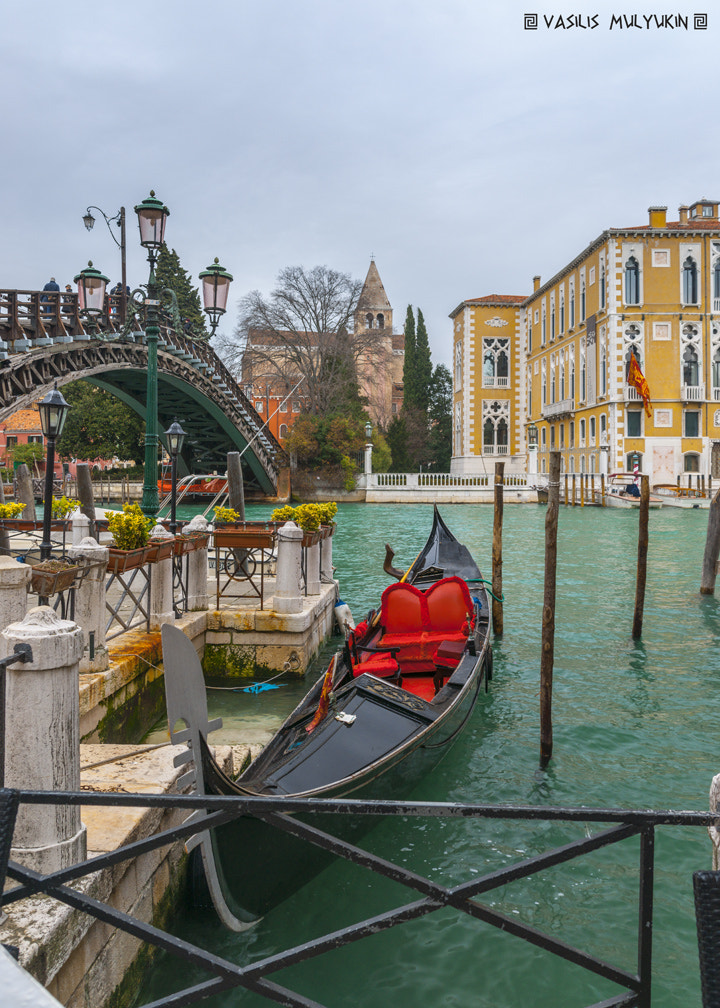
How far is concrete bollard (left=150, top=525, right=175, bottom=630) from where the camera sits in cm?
541

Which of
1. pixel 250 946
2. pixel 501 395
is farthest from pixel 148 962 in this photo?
pixel 501 395

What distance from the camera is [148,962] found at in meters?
2.62

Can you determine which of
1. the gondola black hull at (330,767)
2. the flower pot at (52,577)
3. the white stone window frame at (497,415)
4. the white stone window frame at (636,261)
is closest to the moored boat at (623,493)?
the white stone window frame at (636,261)

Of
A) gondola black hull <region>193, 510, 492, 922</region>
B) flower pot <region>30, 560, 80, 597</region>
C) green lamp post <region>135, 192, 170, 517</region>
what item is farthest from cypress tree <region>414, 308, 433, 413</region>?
flower pot <region>30, 560, 80, 597</region>

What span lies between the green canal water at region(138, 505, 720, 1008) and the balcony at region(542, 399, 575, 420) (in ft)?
81.0

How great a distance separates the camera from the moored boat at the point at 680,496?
26094mm

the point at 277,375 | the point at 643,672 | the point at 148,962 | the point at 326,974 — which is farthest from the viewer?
the point at 277,375

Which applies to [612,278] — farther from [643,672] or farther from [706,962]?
[706,962]

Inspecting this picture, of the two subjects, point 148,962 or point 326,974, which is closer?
point 148,962

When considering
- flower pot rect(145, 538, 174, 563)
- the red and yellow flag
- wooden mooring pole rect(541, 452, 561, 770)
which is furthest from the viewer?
the red and yellow flag

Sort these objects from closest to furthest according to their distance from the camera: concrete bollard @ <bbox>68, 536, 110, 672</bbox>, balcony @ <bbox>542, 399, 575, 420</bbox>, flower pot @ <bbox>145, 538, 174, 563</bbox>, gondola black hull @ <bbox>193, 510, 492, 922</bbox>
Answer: gondola black hull @ <bbox>193, 510, 492, 922</bbox> → concrete bollard @ <bbox>68, 536, 110, 672</bbox> → flower pot @ <bbox>145, 538, 174, 563</bbox> → balcony @ <bbox>542, 399, 575, 420</bbox>

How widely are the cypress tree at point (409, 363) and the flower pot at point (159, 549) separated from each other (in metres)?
37.3

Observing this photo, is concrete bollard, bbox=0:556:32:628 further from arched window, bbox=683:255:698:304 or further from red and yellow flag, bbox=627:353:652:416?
arched window, bbox=683:255:698:304

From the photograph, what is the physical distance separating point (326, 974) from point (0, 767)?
158 cm
